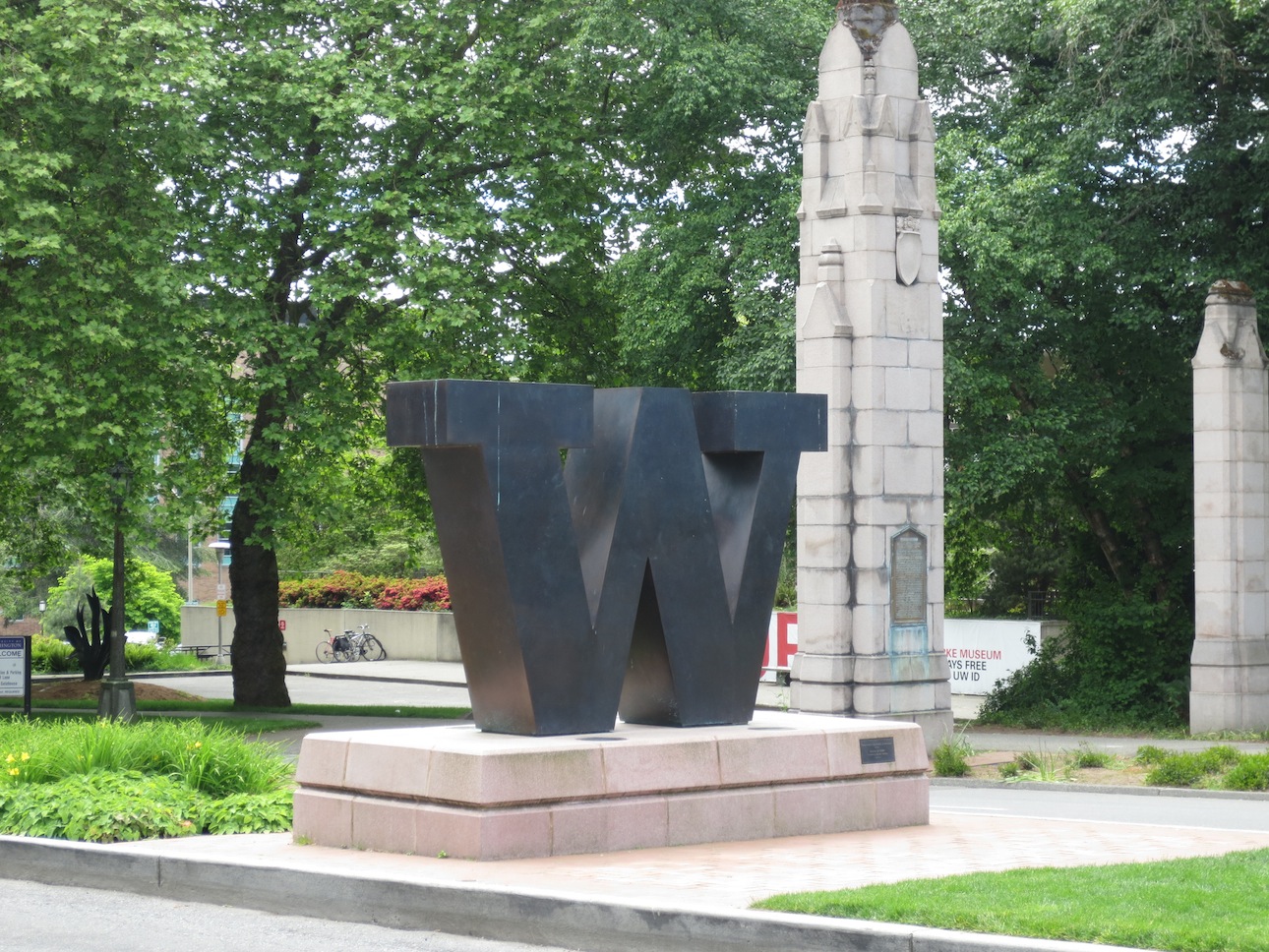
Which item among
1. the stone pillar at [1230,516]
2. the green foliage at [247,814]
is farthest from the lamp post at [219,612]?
the green foliage at [247,814]

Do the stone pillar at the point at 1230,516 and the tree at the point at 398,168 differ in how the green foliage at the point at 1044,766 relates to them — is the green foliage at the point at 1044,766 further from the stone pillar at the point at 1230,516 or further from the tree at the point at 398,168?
the tree at the point at 398,168

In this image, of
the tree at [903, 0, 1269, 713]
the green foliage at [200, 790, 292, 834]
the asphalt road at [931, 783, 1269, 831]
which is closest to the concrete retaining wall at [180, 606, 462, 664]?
the tree at [903, 0, 1269, 713]

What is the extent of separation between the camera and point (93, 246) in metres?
24.3

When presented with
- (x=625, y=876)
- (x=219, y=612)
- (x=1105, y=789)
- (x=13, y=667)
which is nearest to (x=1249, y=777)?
(x=1105, y=789)

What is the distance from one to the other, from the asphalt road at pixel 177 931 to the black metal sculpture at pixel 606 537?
2.62m

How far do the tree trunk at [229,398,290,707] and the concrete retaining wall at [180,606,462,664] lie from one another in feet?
67.0

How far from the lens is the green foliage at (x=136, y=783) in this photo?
40.1 ft

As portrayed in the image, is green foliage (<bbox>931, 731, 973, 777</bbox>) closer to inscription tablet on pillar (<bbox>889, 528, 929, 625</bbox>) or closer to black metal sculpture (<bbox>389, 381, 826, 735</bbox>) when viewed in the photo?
inscription tablet on pillar (<bbox>889, 528, 929, 625</bbox>)

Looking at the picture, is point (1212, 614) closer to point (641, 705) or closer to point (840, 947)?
point (641, 705)

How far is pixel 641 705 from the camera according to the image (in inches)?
518

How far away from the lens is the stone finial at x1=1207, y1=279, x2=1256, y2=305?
25672 mm

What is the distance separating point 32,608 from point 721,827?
7070 cm

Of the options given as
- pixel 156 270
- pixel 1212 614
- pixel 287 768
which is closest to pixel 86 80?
pixel 156 270

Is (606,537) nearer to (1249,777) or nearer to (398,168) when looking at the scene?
(1249,777)
